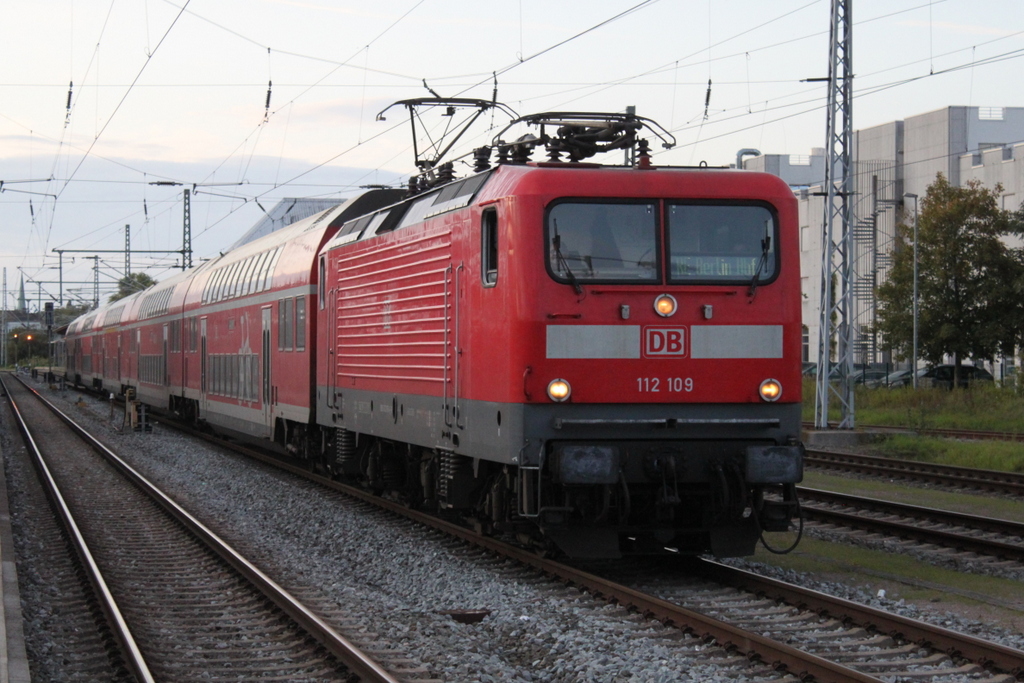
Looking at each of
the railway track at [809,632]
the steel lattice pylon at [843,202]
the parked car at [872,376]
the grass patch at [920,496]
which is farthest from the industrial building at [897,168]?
the railway track at [809,632]

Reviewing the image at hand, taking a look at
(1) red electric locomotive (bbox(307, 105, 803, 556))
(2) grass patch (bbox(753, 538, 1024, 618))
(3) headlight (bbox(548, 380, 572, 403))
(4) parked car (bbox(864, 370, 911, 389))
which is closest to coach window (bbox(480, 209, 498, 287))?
(1) red electric locomotive (bbox(307, 105, 803, 556))

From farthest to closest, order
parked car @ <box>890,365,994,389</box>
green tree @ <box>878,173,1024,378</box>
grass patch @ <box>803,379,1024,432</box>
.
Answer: parked car @ <box>890,365,994,389</box> < green tree @ <box>878,173,1024,378</box> < grass patch @ <box>803,379,1024,432</box>

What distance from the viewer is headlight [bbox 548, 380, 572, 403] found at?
28.9ft

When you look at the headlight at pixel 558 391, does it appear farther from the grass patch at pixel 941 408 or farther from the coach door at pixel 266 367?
the grass patch at pixel 941 408

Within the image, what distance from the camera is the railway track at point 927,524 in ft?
35.0

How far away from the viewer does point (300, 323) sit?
16.6m

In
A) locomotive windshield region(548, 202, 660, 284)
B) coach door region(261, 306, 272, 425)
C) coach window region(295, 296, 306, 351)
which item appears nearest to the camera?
locomotive windshield region(548, 202, 660, 284)

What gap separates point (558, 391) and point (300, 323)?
27.7ft

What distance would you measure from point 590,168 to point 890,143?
4777 cm

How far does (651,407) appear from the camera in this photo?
29.5ft

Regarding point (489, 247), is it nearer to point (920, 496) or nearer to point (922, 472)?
point (920, 496)

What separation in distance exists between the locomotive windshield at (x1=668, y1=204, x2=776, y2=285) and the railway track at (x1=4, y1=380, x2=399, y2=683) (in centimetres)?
383

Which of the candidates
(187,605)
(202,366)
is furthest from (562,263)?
(202,366)

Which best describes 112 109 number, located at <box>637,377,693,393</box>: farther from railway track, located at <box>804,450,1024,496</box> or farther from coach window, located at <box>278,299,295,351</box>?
coach window, located at <box>278,299,295,351</box>
